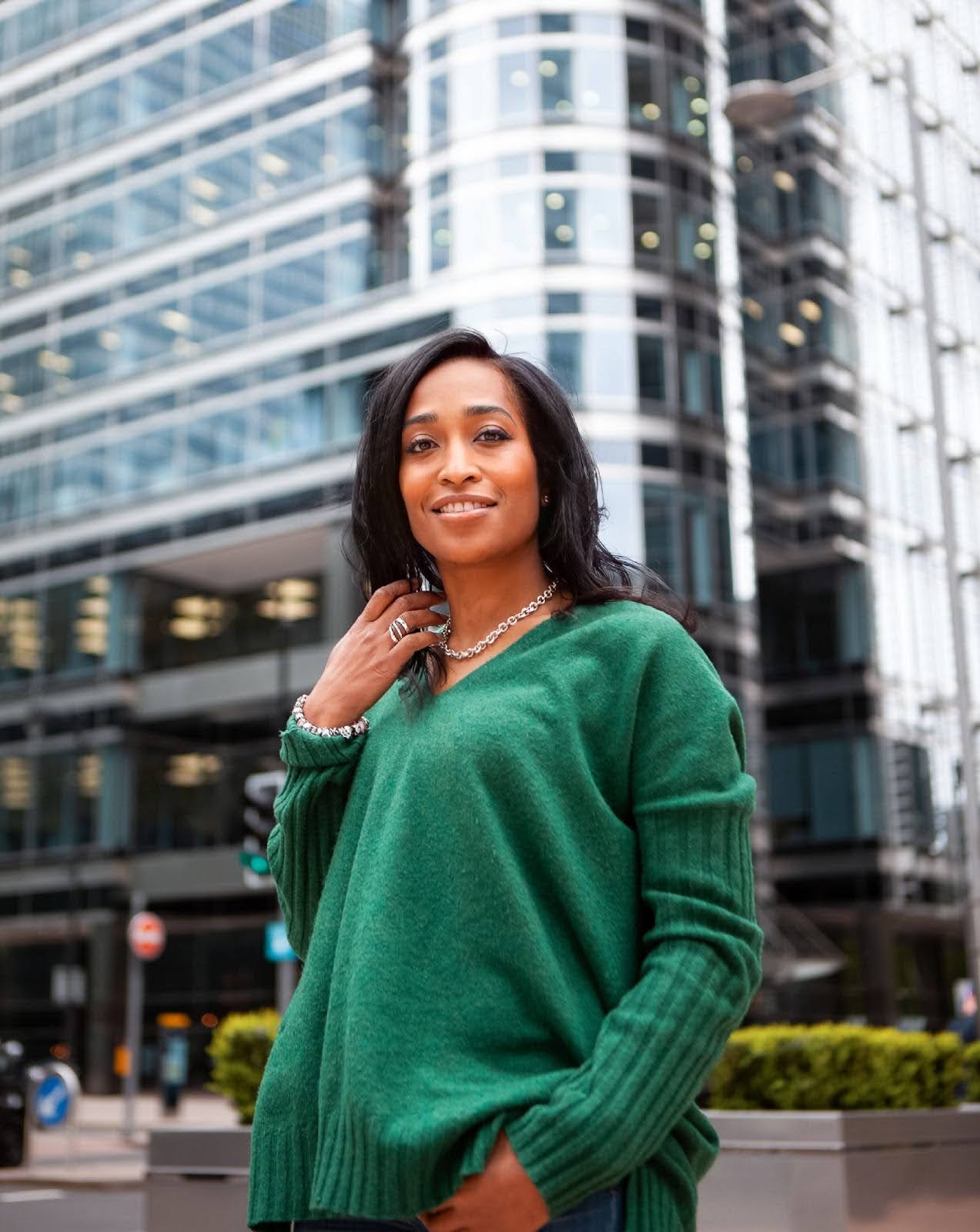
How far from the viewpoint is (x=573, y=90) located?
36.3 metres

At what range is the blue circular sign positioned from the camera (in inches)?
786

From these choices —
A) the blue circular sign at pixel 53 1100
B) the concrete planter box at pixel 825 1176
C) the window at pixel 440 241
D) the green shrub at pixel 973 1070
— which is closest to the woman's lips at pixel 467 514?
the concrete planter box at pixel 825 1176

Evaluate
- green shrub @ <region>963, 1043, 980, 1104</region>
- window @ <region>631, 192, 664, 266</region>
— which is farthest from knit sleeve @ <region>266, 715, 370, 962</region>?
window @ <region>631, 192, 664, 266</region>

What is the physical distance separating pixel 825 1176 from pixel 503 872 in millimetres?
5919

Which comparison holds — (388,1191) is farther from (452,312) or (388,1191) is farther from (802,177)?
(802,177)

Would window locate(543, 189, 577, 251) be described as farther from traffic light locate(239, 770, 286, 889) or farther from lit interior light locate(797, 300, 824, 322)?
traffic light locate(239, 770, 286, 889)

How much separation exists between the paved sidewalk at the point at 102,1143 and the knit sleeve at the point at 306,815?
5708 mm

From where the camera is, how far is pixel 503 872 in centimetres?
184

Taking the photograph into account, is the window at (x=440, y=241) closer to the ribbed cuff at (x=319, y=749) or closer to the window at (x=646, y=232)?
the window at (x=646, y=232)

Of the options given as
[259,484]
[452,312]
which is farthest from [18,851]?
[452,312]

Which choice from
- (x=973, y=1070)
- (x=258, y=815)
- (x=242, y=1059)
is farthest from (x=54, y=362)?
(x=973, y=1070)

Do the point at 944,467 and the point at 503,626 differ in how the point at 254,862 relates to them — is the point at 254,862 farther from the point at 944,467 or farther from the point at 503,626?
the point at 944,467

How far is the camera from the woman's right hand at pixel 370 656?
2195 millimetres

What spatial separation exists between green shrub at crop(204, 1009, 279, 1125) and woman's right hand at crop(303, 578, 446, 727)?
627 centimetres
